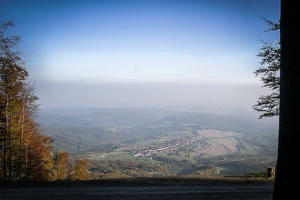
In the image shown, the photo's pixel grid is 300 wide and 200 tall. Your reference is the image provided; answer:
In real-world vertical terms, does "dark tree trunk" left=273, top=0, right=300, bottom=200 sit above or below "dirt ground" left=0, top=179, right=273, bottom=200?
above

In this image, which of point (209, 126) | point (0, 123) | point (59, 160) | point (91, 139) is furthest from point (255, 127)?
point (0, 123)

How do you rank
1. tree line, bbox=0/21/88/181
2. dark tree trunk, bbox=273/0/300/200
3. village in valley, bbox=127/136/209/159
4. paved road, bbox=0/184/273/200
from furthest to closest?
village in valley, bbox=127/136/209/159
tree line, bbox=0/21/88/181
paved road, bbox=0/184/273/200
dark tree trunk, bbox=273/0/300/200

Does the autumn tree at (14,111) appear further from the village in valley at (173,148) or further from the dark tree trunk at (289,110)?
the village in valley at (173,148)

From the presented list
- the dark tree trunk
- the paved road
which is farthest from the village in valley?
the dark tree trunk

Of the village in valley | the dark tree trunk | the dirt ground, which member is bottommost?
the village in valley

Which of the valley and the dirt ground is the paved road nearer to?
the dirt ground
